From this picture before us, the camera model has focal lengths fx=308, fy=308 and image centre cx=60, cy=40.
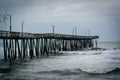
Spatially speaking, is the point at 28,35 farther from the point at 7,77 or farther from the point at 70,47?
the point at 70,47

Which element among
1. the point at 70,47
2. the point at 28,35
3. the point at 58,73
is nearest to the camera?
the point at 58,73

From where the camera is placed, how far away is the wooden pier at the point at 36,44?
46.0 metres

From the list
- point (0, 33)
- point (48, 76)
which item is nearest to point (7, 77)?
point (48, 76)

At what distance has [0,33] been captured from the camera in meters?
41.5

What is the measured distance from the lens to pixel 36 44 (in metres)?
60.4

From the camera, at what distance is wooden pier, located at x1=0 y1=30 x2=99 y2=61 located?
4603 centimetres

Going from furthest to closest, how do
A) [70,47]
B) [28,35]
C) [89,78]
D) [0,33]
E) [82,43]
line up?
[82,43] < [70,47] < [28,35] < [0,33] < [89,78]

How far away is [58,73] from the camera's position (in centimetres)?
3478

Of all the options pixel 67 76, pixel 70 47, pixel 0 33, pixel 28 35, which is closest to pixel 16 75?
pixel 67 76

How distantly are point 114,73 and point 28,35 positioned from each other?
2116 cm

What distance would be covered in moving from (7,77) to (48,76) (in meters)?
4.26

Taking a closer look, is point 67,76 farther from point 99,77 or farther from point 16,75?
point 16,75

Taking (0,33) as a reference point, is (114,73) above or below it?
below

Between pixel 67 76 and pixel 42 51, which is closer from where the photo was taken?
pixel 67 76
